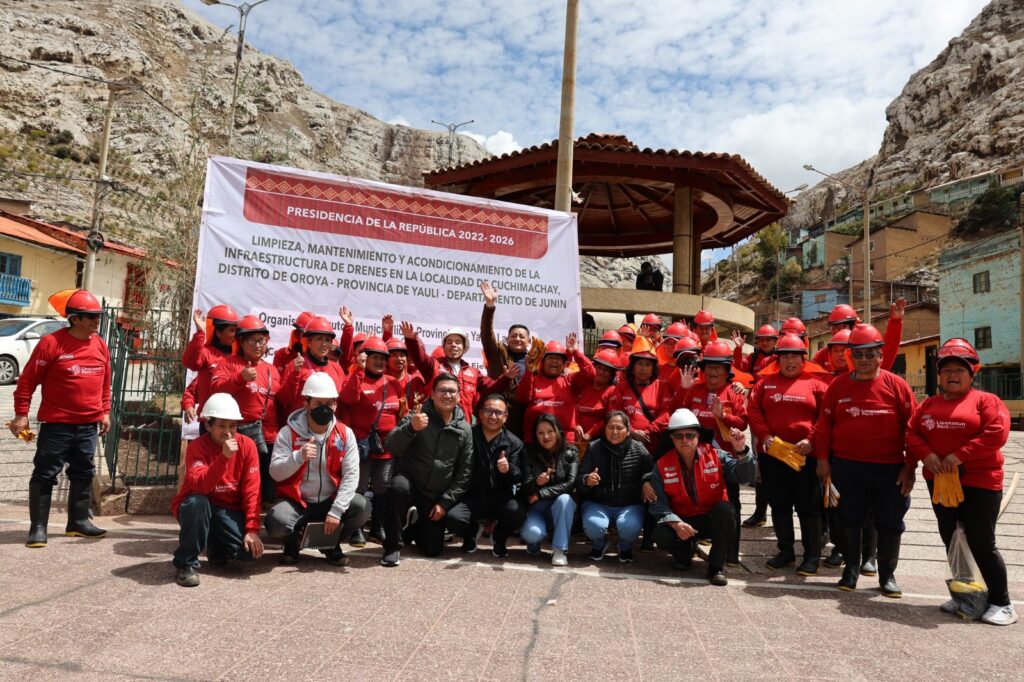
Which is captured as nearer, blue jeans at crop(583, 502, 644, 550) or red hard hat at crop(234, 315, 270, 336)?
red hard hat at crop(234, 315, 270, 336)

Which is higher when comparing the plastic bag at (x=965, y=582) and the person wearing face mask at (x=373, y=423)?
the person wearing face mask at (x=373, y=423)

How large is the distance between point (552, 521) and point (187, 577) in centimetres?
268

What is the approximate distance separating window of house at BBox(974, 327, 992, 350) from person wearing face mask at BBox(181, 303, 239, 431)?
1457 inches

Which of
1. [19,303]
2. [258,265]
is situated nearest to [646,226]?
[258,265]

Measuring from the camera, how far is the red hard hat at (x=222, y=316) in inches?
218

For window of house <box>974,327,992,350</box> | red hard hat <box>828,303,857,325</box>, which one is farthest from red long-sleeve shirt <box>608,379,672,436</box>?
window of house <box>974,327,992,350</box>

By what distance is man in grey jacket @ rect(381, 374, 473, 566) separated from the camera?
17.5 ft

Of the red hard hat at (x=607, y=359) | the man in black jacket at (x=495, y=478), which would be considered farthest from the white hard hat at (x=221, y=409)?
the red hard hat at (x=607, y=359)

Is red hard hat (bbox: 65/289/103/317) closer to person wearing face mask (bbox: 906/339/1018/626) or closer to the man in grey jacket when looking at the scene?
Answer: the man in grey jacket

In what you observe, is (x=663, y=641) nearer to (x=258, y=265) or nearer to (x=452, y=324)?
(x=452, y=324)

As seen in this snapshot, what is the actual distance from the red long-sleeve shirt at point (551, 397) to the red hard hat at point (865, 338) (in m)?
2.09

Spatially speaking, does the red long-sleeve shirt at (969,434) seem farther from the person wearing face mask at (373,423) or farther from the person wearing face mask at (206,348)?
the person wearing face mask at (206,348)

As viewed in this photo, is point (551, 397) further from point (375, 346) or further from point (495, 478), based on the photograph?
point (375, 346)

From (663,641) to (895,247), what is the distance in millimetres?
62829
